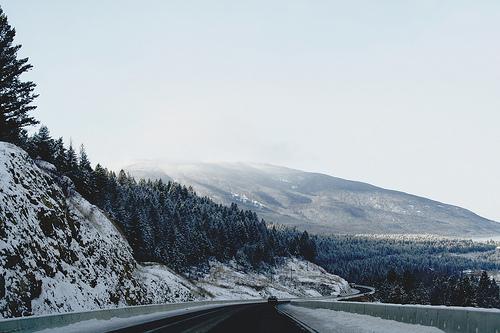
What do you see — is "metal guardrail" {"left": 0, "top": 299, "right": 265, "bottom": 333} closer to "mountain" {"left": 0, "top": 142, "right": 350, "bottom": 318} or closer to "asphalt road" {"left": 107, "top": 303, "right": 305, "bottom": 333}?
"asphalt road" {"left": 107, "top": 303, "right": 305, "bottom": 333}

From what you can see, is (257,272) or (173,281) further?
(257,272)

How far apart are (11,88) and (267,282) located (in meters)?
125

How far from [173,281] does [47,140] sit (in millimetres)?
30654

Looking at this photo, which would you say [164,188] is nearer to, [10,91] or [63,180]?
[63,180]

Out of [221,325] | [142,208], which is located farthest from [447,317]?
[142,208]

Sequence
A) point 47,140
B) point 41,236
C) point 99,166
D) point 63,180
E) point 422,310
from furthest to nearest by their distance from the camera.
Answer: point 99,166 → point 47,140 → point 63,180 → point 41,236 → point 422,310

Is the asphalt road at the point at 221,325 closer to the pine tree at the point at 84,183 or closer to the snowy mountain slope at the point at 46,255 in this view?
the snowy mountain slope at the point at 46,255

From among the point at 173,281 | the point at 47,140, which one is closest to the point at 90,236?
the point at 47,140

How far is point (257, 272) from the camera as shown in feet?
577

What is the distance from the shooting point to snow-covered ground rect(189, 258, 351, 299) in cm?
13575

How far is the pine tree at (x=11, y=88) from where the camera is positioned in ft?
154

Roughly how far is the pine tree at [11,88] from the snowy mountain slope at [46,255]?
7.24 meters

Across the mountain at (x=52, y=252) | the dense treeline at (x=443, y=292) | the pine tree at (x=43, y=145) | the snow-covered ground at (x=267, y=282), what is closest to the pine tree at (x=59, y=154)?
the pine tree at (x=43, y=145)

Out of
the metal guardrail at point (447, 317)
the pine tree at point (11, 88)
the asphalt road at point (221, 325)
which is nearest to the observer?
the metal guardrail at point (447, 317)
